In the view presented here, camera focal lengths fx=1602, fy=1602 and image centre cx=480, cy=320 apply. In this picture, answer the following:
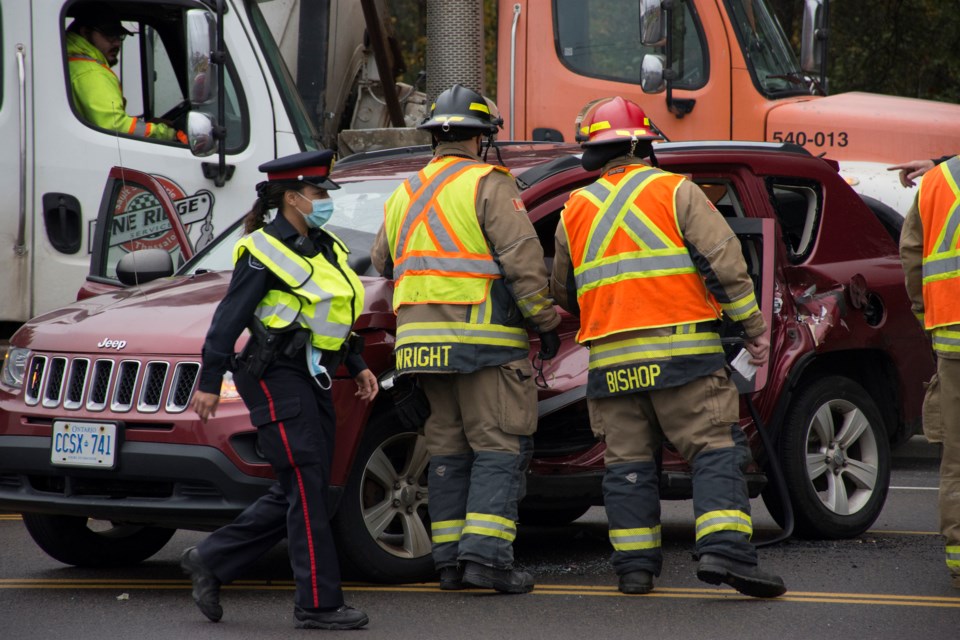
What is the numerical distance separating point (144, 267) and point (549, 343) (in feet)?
6.17

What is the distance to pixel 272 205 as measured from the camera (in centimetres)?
568

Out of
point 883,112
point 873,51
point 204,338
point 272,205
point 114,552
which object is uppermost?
point 873,51

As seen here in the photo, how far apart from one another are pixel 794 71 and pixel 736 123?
31.4 inches

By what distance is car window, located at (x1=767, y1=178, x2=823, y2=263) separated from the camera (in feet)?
23.7

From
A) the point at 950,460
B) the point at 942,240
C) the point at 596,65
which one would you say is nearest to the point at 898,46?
the point at 596,65

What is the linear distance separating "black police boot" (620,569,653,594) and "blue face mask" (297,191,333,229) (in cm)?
175

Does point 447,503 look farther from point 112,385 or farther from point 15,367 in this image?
point 15,367

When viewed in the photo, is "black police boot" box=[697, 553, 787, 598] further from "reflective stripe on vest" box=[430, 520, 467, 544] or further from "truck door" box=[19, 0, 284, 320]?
"truck door" box=[19, 0, 284, 320]

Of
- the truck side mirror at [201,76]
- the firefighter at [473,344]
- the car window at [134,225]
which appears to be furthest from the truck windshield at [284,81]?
the firefighter at [473,344]

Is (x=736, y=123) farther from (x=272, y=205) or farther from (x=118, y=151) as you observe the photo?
(x=272, y=205)

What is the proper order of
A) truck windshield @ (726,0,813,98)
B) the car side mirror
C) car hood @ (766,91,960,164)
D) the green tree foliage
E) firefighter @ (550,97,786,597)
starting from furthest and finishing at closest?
the green tree foliage, truck windshield @ (726,0,813,98), car hood @ (766,91,960,164), the car side mirror, firefighter @ (550,97,786,597)

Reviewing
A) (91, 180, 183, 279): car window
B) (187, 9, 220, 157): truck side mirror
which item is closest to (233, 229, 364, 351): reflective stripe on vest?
(91, 180, 183, 279): car window

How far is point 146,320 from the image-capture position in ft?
19.6

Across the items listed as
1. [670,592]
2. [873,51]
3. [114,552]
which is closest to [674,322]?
[670,592]
